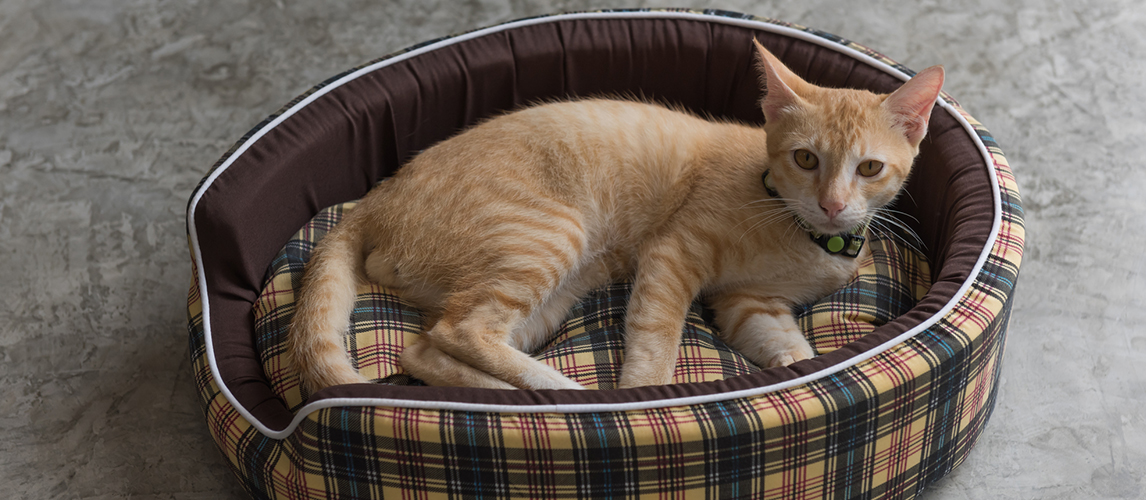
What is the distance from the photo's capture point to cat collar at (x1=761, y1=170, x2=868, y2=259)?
2.25 m

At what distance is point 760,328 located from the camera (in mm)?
2342

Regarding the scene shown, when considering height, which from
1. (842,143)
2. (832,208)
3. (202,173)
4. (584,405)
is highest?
(842,143)

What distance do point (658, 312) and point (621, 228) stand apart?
0.32m

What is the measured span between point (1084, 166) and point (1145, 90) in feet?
2.16

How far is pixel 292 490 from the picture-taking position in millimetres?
1939

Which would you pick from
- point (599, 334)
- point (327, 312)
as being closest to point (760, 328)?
point (599, 334)

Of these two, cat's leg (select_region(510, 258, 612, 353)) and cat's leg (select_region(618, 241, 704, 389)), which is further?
cat's leg (select_region(510, 258, 612, 353))

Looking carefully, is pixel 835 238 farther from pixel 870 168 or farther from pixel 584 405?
pixel 584 405

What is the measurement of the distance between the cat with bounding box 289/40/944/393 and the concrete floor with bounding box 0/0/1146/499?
64cm

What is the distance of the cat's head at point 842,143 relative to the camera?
6.59 ft

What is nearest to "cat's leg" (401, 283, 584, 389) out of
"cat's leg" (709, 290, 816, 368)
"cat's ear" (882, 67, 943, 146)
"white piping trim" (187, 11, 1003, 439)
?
"white piping trim" (187, 11, 1003, 439)

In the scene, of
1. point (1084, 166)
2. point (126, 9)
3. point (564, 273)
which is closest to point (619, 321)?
point (564, 273)

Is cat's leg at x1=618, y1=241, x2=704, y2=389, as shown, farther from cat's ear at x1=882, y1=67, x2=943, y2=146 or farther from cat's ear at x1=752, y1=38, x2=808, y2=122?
cat's ear at x1=882, y1=67, x2=943, y2=146

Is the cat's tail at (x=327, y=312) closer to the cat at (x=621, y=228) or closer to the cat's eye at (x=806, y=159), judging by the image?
the cat at (x=621, y=228)
